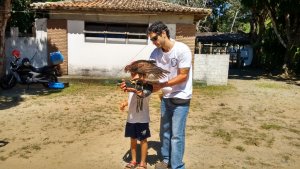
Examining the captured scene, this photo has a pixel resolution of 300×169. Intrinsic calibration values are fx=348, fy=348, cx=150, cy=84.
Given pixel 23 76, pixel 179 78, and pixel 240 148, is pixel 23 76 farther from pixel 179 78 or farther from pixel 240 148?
pixel 179 78

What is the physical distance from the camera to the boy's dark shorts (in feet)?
15.4

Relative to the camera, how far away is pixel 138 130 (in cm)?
472

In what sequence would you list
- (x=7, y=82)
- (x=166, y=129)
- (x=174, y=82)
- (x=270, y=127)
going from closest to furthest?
1. (x=174, y=82)
2. (x=166, y=129)
3. (x=270, y=127)
4. (x=7, y=82)

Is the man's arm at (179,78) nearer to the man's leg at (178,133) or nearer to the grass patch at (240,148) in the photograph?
the man's leg at (178,133)

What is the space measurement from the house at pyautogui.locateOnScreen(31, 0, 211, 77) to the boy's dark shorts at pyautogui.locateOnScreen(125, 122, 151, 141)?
9453 millimetres

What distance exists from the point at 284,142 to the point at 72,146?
3.93m

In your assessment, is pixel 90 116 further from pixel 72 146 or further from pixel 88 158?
pixel 88 158

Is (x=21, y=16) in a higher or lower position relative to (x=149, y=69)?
higher

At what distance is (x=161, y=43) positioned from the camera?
13.6ft

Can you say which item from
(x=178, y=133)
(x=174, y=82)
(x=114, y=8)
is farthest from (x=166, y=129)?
(x=114, y=8)

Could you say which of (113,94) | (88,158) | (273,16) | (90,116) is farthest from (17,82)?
(273,16)

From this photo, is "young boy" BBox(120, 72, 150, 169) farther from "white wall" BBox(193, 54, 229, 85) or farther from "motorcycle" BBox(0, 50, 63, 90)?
"white wall" BBox(193, 54, 229, 85)

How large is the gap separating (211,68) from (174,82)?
31.5 feet

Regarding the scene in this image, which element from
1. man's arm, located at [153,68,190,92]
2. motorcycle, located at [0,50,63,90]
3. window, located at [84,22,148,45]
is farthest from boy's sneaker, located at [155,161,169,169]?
window, located at [84,22,148,45]
